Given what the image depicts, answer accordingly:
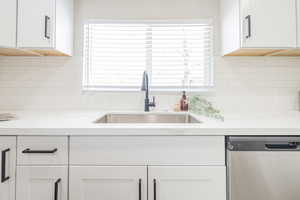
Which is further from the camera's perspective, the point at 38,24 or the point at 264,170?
the point at 38,24

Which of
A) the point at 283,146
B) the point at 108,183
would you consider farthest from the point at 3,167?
the point at 283,146

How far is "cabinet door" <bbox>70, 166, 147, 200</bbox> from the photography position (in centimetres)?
103

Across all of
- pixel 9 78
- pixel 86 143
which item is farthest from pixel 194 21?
pixel 9 78

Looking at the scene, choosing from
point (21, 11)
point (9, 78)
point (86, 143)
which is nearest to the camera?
point (86, 143)

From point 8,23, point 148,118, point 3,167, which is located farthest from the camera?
point 148,118

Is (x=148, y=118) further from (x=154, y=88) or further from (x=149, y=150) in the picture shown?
(x=149, y=150)

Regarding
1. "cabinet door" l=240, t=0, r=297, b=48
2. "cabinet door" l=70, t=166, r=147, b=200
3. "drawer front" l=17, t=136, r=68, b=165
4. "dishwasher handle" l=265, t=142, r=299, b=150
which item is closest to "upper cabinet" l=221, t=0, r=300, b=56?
"cabinet door" l=240, t=0, r=297, b=48

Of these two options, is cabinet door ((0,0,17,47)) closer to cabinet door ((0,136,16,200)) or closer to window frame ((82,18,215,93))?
window frame ((82,18,215,93))

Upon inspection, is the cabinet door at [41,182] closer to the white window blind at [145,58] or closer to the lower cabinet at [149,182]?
the lower cabinet at [149,182]

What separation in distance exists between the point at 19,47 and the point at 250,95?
6.21 feet

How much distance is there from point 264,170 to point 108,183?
2.66 feet

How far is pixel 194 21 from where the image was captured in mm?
1792

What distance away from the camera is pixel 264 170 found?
1.01 m

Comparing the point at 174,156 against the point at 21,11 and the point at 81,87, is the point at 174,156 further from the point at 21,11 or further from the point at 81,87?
the point at 21,11
